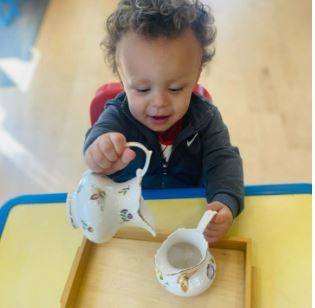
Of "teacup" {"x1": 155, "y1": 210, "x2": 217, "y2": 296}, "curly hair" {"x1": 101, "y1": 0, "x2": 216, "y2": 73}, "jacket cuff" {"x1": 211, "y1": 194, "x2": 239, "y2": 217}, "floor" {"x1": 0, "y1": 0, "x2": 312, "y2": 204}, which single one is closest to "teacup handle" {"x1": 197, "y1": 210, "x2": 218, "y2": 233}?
"teacup" {"x1": 155, "y1": 210, "x2": 217, "y2": 296}

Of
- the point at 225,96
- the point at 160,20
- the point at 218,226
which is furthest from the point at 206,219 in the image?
the point at 225,96

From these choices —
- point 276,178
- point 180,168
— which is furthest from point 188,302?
point 276,178

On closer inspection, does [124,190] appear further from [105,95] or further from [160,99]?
[105,95]

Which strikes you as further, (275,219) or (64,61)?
(64,61)

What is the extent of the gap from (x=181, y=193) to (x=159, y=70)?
0.84 ft

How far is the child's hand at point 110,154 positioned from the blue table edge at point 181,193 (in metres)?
0.20

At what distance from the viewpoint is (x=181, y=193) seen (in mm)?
785

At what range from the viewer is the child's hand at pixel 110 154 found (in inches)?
22.9

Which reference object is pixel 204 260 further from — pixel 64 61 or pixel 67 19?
pixel 67 19

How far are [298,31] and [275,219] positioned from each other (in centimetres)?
156

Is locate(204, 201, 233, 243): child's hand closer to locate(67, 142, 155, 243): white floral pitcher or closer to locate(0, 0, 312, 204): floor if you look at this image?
locate(67, 142, 155, 243): white floral pitcher

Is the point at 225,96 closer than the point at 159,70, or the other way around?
the point at 159,70

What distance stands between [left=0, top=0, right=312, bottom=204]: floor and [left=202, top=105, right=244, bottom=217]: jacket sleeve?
2.35 feet

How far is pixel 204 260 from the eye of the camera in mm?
582
